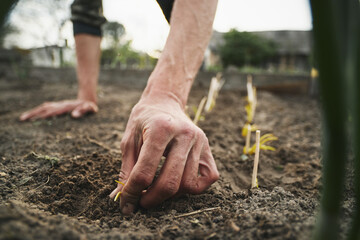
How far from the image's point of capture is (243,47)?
14820 millimetres

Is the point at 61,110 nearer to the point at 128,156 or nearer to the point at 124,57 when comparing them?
the point at 128,156

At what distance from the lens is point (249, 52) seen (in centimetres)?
1462

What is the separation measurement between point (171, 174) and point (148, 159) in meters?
0.09

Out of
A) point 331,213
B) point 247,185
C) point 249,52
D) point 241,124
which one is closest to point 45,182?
point 247,185

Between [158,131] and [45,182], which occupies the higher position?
[158,131]

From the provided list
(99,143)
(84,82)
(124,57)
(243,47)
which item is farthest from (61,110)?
(243,47)

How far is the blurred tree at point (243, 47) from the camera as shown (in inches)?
587

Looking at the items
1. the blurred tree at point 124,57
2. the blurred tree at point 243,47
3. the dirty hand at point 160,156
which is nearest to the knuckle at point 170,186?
the dirty hand at point 160,156

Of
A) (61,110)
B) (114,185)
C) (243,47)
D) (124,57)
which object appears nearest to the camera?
(114,185)

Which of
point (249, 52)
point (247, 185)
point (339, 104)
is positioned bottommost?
point (247, 185)

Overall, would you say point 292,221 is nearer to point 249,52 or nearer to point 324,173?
point 324,173

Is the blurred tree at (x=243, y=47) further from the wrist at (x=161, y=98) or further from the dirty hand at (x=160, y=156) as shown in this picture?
the dirty hand at (x=160, y=156)

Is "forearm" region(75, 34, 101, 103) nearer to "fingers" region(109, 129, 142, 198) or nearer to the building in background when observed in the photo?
"fingers" region(109, 129, 142, 198)

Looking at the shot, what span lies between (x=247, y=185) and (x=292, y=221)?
50 centimetres
